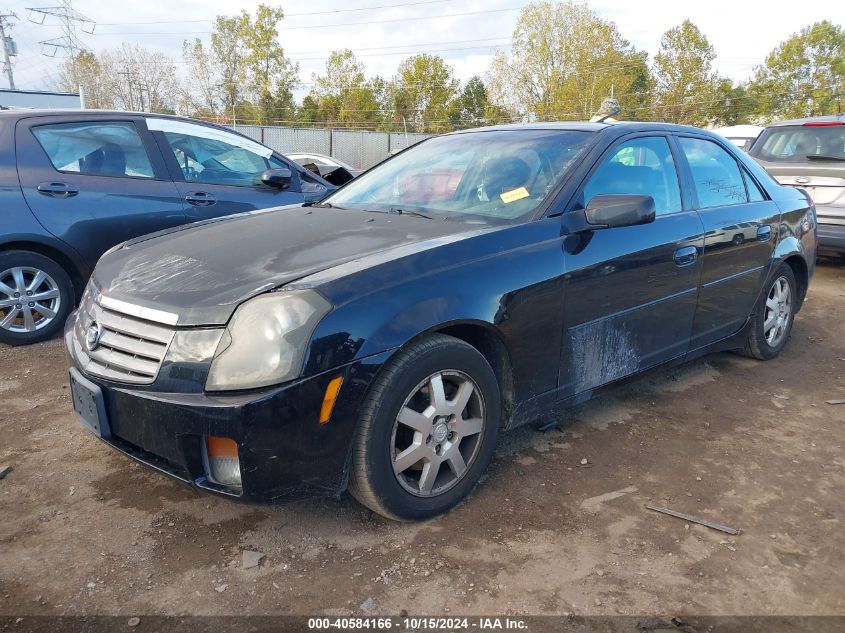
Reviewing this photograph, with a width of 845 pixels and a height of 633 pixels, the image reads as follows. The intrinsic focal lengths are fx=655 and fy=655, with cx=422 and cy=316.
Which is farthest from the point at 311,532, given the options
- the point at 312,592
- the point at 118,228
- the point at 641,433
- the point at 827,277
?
the point at 827,277

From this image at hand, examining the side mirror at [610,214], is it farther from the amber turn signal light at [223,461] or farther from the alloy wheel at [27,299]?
the alloy wheel at [27,299]

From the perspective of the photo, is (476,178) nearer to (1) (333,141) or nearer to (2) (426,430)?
(2) (426,430)

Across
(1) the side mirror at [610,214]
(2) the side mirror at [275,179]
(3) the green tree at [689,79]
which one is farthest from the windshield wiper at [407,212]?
(3) the green tree at [689,79]

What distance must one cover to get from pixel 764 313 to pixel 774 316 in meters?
0.21

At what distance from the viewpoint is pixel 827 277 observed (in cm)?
761

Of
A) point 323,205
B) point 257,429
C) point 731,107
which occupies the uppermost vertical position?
point 731,107

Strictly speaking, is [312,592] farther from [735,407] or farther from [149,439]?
[735,407]

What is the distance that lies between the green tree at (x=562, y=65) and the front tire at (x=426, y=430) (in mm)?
53355

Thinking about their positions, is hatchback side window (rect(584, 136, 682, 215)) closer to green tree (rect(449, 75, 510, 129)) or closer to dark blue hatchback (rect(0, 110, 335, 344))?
dark blue hatchback (rect(0, 110, 335, 344))

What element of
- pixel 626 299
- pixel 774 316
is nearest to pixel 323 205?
pixel 626 299

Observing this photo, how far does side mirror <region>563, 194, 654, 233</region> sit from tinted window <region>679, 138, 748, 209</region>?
1000 mm

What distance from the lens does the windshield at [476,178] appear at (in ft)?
10.1

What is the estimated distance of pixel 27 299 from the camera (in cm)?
458

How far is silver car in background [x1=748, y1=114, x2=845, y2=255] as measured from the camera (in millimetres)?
7184
